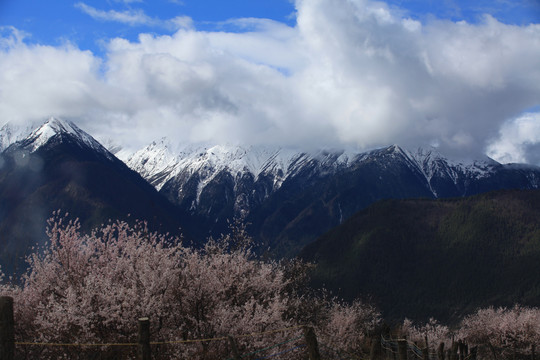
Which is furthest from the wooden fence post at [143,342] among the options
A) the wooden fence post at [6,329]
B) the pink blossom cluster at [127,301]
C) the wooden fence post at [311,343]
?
the wooden fence post at [311,343]

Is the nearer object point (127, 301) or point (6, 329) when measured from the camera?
point (6, 329)

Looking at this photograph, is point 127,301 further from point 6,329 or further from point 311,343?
point 311,343

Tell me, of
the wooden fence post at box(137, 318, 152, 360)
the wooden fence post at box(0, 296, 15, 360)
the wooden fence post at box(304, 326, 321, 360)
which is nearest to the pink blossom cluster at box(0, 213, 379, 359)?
the wooden fence post at box(304, 326, 321, 360)

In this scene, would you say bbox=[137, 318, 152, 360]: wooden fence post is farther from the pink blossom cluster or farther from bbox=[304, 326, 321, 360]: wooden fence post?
bbox=[304, 326, 321, 360]: wooden fence post

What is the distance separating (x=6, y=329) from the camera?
10453mm

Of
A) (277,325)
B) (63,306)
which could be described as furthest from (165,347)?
(277,325)

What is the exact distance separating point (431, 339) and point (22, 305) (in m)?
65.8

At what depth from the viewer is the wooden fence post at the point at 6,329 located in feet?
34.1

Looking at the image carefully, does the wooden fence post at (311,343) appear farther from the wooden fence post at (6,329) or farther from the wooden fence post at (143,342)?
the wooden fence post at (6,329)

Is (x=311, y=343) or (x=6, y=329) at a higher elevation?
(x=6, y=329)

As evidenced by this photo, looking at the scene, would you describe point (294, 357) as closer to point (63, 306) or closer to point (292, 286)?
point (63, 306)

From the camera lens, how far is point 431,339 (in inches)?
2781

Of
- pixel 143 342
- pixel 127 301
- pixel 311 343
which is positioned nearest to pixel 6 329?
pixel 143 342

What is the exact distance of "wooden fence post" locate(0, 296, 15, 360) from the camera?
10.4m
